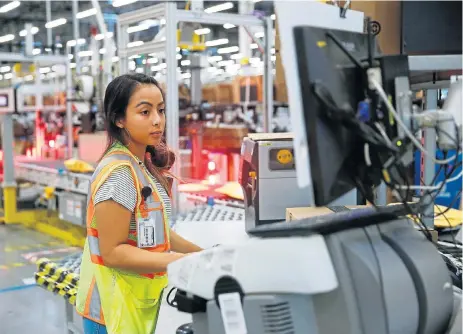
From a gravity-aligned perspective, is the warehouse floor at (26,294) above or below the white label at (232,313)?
below

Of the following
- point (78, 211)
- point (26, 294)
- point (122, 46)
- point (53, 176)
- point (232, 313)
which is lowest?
point (26, 294)

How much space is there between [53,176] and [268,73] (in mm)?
3175

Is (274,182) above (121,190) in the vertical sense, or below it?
below

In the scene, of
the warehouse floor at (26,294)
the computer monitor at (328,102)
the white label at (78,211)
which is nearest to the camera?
the computer monitor at (328,102)

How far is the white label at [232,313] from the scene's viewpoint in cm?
124

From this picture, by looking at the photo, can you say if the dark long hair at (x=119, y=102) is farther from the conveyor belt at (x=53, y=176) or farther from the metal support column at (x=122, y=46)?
the conveyor belt at (x=53, y=176)

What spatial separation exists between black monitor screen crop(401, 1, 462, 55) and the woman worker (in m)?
0.86

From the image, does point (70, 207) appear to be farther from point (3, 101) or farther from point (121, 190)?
point (121, 190)

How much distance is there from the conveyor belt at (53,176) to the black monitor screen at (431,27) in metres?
4.32

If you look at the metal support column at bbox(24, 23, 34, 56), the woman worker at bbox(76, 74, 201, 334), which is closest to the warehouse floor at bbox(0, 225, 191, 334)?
the woman worker at bbox(76, 74, 201, 334)

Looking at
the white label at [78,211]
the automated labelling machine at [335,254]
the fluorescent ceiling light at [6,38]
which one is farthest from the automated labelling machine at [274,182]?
the fluorescent ceiling light at [6,38]

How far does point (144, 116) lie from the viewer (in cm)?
190

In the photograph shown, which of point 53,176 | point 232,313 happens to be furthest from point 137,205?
point 53,176

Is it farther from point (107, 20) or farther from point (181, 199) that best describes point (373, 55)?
point (107, 20)
